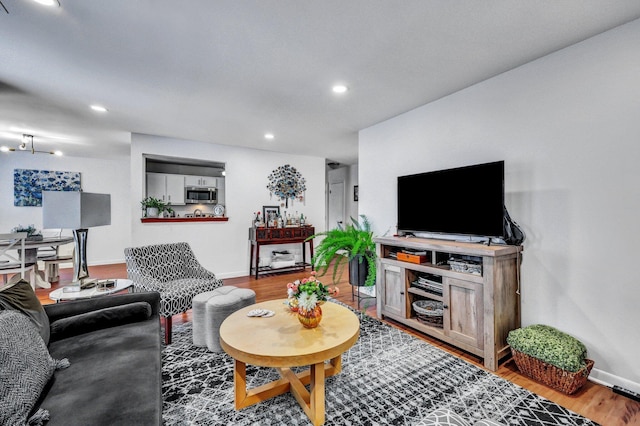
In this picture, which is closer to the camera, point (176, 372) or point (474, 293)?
point (176, 372)

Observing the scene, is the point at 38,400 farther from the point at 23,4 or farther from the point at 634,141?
the point at 634,141

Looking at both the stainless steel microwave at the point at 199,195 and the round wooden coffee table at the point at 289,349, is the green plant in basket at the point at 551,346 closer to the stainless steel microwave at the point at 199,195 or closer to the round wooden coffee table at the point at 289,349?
the round wooden coffee table at the point at 289,349

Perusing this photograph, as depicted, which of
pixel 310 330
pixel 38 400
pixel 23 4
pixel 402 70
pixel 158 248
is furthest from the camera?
pixel 158 248

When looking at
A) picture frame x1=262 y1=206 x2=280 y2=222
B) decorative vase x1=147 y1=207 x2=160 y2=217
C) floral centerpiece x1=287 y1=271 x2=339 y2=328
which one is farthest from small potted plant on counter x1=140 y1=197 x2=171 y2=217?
floral centerpiece x1=287 y1=271 x2=339 y2=328

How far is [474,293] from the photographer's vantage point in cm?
222

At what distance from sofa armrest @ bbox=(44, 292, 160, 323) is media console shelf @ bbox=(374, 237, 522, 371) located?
87.4 inches

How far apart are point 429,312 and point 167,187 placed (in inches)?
203

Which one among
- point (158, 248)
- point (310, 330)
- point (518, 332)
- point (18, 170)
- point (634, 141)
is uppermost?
point (18, 170)

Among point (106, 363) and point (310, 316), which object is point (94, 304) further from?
point (310, 316)

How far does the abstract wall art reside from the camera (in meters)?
5.64

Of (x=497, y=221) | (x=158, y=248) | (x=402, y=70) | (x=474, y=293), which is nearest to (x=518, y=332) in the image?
(x=474, y=293)

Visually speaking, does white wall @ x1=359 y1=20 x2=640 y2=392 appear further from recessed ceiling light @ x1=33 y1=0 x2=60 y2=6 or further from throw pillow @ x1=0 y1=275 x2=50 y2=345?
throw pillow @ x1=0 y1=275 x2=50 y2=345

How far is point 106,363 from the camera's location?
56.5 inches

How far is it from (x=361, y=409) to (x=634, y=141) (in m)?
2.44
